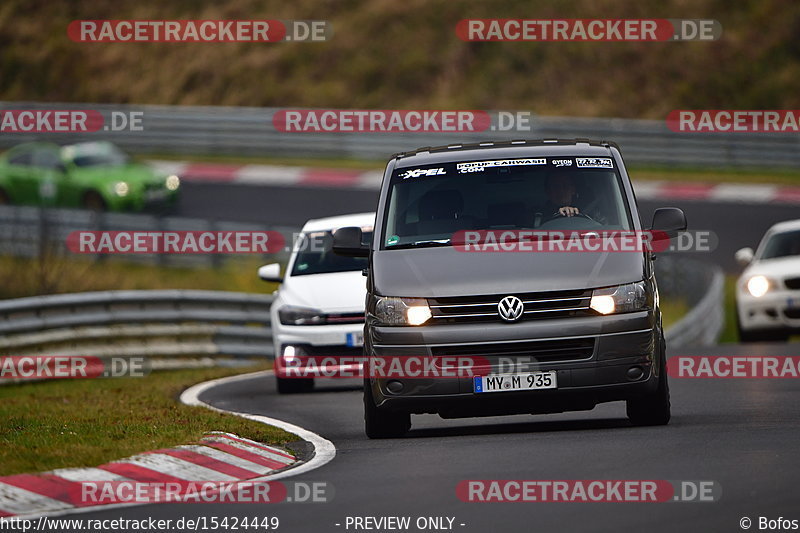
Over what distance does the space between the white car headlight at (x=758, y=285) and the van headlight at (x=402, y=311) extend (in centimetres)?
1035

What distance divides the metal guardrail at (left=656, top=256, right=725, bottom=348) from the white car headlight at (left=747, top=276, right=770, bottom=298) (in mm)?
1225

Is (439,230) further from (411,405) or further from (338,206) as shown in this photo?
(338,206)

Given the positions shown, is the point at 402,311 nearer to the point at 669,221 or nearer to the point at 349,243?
the point at 349,243

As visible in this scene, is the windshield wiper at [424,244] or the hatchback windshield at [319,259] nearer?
the windshield wiper at [424,244]

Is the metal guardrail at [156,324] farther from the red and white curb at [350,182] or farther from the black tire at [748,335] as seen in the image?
the red and white curb at [350,182]

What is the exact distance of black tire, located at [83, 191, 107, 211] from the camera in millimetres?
33594

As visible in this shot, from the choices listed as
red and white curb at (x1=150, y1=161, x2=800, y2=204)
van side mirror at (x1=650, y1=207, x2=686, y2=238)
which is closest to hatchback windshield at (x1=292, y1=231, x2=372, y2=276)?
van side mirror at (x1=650, y1=207, x2=686, y2=238)

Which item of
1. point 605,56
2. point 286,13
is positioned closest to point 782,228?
point 605,56

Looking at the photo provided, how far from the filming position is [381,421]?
11.4 metres

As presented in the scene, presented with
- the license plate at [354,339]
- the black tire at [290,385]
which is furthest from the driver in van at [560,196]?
the black tire at [290,385]

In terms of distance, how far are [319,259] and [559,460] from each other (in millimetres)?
7917

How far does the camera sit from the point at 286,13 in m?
51.1

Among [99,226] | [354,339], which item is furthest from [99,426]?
[99,226]

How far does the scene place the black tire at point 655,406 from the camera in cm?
1118
